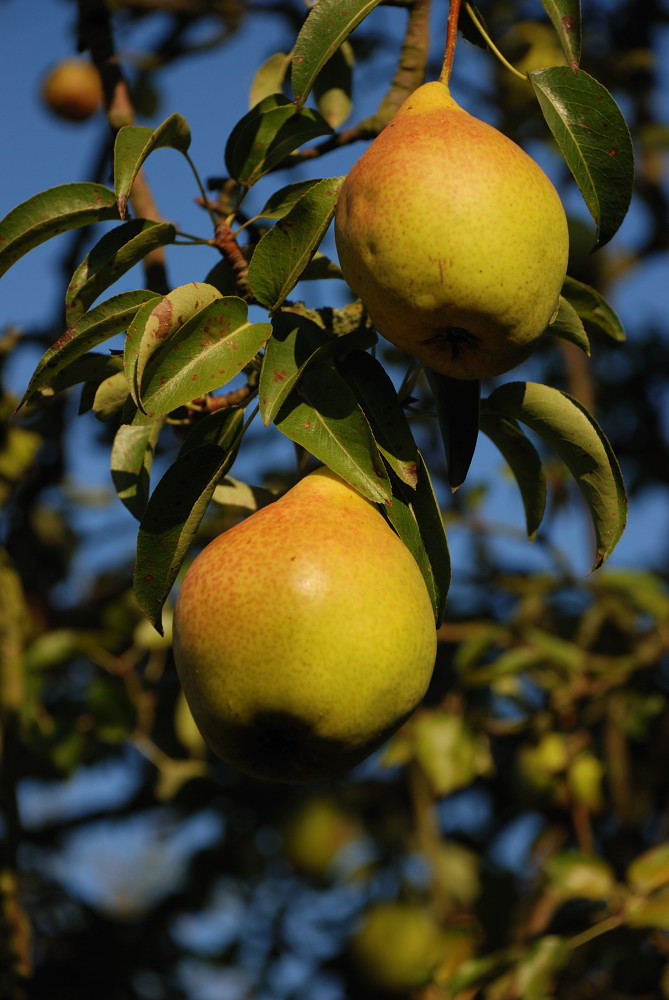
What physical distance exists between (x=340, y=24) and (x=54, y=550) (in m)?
2.74

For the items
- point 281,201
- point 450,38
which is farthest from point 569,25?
point 281,201

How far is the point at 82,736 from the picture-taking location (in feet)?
8.75

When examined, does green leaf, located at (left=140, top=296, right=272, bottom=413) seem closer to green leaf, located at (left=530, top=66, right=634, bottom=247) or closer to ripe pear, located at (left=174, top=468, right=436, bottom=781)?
ripe pear, located at (left=174, top=468, right=436, bottom=781)

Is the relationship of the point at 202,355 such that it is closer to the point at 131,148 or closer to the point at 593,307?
the point at 131,148

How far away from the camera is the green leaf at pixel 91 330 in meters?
1.08

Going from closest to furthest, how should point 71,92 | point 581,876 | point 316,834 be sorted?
1. point 581,876
2. point 316,834
3. point 71,92

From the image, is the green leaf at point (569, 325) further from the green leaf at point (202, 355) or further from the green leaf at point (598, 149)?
the green leaf at point (202, 355)

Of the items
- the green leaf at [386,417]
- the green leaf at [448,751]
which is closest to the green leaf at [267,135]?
the green leaf at [386,417]

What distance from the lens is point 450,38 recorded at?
118 cm

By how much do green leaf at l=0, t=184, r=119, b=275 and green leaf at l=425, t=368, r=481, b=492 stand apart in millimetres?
482

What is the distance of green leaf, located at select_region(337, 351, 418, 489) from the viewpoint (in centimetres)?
112

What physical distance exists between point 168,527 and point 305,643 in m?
0.21

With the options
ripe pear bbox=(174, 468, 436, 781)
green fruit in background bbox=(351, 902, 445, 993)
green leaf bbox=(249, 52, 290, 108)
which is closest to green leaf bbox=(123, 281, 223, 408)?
ripe pear bbox=(174, 468, 436, 781)

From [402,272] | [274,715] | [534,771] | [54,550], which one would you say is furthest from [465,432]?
[54,550]
